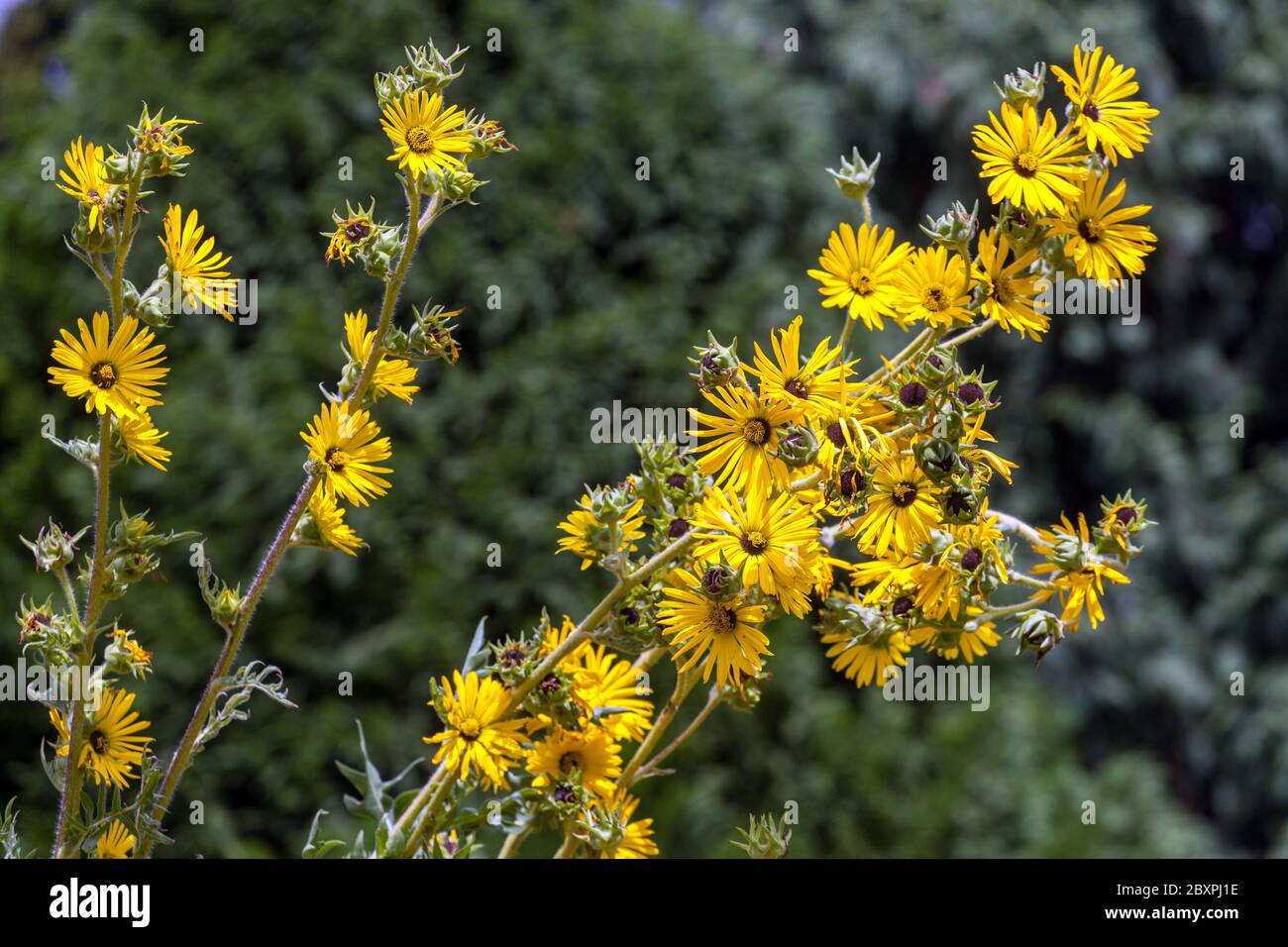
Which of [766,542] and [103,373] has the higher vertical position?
[103,373]

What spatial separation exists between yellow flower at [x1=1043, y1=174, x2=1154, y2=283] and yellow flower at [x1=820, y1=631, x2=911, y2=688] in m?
0.31

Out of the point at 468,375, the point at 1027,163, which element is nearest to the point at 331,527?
the point at 1027,163

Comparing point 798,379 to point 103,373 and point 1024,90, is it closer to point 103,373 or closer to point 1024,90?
point 1024,90

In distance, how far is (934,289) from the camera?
0.92 m

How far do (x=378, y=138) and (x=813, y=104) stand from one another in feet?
5.86

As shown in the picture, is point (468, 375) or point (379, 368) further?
point (468, 375)

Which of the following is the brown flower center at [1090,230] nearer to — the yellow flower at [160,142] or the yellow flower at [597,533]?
the yellow flower at [597,533]

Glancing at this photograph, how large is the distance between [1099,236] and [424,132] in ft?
1.65

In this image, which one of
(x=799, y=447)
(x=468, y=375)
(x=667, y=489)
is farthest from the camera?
(x=468, y=375)

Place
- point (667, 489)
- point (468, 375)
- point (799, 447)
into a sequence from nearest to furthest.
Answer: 1. point (799, 447)
2. point (667, 489)
3. point (468, 375)

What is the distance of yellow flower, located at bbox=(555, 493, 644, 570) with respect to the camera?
981 millimetres

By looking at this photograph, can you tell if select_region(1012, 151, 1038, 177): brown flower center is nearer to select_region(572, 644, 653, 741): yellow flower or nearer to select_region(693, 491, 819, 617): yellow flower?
select_region(693, 491, 819, 617): yellow flower

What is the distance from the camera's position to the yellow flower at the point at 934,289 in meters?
0.90

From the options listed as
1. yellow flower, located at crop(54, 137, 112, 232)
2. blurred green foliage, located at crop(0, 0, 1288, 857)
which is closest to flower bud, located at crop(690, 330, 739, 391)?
yellow flower, located at crop(54, 137, 112, 232)
